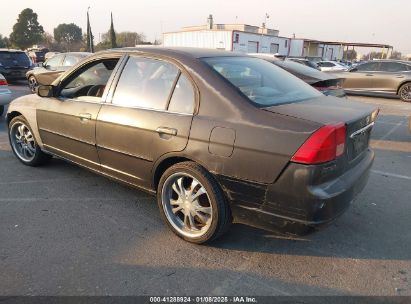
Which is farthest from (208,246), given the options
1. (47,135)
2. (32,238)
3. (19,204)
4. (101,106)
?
(47,135)

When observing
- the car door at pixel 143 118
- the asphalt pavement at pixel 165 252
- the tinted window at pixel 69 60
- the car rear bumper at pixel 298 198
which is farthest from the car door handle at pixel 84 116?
the tinted window at pixel 69 60

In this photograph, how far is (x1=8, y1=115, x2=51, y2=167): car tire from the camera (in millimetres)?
5013

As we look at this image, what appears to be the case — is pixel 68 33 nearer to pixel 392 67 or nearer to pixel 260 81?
pixel 392 67

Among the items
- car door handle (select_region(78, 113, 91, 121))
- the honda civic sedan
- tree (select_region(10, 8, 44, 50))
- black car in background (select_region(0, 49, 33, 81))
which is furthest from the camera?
tree (select_region(10, 8, 44, 50))

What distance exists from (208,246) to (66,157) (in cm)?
221

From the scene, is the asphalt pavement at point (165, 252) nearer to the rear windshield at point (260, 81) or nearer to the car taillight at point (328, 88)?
the rear windshield at point (260, 81)

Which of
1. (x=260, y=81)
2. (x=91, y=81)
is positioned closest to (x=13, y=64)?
(x=91, y=81)

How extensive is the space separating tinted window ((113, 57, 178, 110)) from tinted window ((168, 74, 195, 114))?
0.27 feet

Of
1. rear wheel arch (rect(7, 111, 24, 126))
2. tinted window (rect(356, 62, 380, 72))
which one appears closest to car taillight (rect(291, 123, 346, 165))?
rear wheel arch (rect(7, 111, 24, 126))

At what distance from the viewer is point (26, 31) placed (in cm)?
6538

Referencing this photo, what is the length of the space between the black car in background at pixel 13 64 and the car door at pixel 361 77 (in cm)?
1354

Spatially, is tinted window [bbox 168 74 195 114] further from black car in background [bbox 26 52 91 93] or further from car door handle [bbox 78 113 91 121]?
black car in background [bbox 26 52 91 93]

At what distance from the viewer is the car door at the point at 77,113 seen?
3.95m

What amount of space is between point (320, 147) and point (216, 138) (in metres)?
0.79
